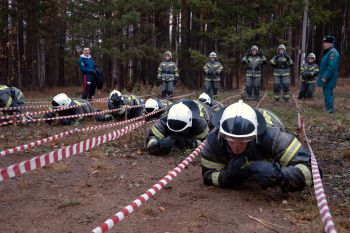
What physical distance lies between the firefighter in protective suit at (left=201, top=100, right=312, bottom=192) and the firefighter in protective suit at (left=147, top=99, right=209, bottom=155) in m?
1.73

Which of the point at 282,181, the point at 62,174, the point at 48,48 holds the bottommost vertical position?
the point at 62,174

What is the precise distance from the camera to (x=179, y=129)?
6219 mm

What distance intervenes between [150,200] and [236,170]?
977 millimetres

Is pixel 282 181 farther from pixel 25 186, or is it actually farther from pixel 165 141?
pixel 25 186

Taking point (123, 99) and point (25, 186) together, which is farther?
point (123, 99)

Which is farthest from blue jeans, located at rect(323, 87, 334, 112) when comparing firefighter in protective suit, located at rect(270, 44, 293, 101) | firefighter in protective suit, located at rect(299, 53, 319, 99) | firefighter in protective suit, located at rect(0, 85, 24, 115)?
firefighter in protective suit, located at rect(0, 85, 24, 115)

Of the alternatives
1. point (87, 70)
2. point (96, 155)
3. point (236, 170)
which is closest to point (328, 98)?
point (87, 70)

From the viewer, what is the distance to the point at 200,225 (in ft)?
11.8

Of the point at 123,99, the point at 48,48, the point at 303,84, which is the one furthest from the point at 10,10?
the point at 303,84

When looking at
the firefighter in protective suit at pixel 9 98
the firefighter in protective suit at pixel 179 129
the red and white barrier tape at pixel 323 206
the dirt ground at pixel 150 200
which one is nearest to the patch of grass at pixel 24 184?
the dirt ground at pixel 150 200

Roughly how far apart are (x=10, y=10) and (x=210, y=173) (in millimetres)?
20248

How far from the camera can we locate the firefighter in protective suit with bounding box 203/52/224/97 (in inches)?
595

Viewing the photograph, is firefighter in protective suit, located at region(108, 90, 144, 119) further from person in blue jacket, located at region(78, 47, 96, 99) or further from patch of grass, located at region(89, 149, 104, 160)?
patch of grass, located at region(89, 149, 104, 160)

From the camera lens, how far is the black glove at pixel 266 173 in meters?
3.87
